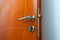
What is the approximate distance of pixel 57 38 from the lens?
1.07 m

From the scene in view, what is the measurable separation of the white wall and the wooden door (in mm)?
218

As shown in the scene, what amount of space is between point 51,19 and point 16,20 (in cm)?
37

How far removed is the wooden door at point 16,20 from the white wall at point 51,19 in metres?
0.22

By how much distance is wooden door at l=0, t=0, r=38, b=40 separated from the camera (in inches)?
36.8

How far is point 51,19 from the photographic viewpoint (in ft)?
3.66

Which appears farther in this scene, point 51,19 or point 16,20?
point 51,19

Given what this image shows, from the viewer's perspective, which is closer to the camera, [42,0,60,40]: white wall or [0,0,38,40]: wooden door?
[0,0,38,40]: wooden door

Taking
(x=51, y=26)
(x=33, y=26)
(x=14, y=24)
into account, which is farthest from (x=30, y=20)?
(x=51, y=26)

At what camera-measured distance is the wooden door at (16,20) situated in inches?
36.8

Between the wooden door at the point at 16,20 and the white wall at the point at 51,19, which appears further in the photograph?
the white wall at the point at 51,19

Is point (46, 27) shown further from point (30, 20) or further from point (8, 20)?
point (8, 20)

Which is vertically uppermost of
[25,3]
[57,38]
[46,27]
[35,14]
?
[25,3]

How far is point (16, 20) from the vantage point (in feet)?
3.28

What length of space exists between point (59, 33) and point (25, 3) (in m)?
0.45
